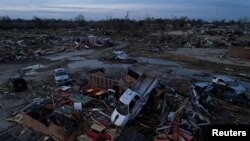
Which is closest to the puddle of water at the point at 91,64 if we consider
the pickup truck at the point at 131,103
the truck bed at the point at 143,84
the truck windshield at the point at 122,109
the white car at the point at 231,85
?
the white car at the point at 231,85

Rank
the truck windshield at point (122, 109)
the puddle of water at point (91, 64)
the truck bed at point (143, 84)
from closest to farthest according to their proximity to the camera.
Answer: the truck windshield at point (122, 109)
the truck bed at point (143, 84)
the puddle of water at point (91, 64)

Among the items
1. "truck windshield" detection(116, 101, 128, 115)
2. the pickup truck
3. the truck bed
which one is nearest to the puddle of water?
the truck bed

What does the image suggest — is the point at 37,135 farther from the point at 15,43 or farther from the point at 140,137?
the point at 15,43

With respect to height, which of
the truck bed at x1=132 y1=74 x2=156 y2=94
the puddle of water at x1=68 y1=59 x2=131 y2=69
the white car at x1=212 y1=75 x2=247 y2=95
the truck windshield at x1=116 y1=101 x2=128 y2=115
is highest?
the truck bed at x1=132 y1=74 x2=156 y2=94

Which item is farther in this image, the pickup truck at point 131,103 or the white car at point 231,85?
the white car at point 231,85

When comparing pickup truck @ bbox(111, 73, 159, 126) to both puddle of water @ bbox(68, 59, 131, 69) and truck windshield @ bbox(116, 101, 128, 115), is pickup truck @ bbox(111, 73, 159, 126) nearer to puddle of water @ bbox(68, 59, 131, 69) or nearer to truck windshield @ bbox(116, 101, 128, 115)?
truck windshield @ bbox(116, 101, 128, 115)

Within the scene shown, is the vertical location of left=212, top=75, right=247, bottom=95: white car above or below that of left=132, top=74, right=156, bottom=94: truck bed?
below

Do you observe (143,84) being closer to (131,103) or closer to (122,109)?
(131,103)

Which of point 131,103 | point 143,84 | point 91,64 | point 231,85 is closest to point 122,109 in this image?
point 131,103

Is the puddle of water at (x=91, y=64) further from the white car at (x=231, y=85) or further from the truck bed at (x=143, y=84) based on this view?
the truck bed at (x=143, y=84)

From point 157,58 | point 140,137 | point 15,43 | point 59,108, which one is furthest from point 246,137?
point 15,43
